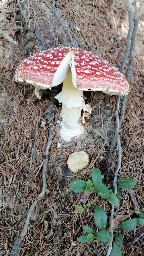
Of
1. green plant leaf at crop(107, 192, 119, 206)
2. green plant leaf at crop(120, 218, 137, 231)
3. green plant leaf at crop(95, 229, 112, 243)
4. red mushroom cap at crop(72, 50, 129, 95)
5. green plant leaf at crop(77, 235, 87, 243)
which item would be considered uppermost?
red mushroom cap at crop(72, 50, 129, 95)

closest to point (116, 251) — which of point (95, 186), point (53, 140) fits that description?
point (95, 186)

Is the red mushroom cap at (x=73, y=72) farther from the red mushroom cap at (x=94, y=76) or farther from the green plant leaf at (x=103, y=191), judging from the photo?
the green plant leaf at (x=103, y=191)

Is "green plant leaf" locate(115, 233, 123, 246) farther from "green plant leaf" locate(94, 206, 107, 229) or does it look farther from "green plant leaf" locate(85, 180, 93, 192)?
"green plant leaf" locate(85, 180, 93, 192)

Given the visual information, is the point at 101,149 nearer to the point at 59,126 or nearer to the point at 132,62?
the point at 59,126

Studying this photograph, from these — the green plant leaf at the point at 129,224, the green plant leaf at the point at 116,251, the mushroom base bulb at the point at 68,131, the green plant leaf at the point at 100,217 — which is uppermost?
the mushroom base bulb at the point at 68,131

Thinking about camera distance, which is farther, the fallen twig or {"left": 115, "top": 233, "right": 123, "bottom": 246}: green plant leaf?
the fallen twig

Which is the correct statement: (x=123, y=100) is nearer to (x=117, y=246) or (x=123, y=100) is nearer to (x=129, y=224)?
(x=129, y=224)

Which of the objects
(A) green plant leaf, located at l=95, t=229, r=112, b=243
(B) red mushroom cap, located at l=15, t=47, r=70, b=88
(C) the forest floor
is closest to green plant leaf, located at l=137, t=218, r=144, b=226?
(C) the forest floor

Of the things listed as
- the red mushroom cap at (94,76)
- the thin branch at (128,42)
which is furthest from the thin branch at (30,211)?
the thin branch at (128,42)
